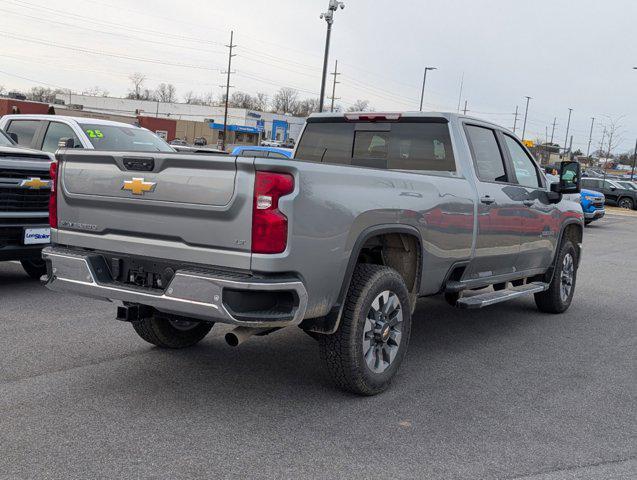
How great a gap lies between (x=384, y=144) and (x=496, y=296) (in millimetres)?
1691

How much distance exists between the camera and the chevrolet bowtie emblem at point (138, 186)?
4199mm

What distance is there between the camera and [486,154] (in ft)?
20.8

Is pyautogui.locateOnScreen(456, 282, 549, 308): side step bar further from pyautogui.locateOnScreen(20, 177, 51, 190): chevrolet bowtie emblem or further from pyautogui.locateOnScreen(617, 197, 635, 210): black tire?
pyautogui.locateOnScreen(617, 197, 635, 210): black tire

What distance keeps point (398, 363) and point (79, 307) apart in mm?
3504

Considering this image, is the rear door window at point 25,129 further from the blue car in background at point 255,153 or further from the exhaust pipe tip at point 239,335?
the exhaust pipe tip at point 239,335

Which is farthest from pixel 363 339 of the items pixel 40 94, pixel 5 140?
pixel 40 94

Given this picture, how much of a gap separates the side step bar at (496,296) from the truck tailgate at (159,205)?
2.59 metres

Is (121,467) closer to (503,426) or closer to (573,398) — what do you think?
(503,426)

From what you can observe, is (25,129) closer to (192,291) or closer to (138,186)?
(138,186)

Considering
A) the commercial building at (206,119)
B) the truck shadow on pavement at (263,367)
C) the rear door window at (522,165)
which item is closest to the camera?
the truck shadow on pavement at (263,367)

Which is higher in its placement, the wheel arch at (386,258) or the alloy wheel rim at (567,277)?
the wheel arch at (386,258)

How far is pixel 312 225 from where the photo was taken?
13.3 ft

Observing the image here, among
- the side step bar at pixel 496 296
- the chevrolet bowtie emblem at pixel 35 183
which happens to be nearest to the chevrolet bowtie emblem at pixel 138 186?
the side step bar at pixel 496 296

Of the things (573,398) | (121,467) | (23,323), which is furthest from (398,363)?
(23,323)
